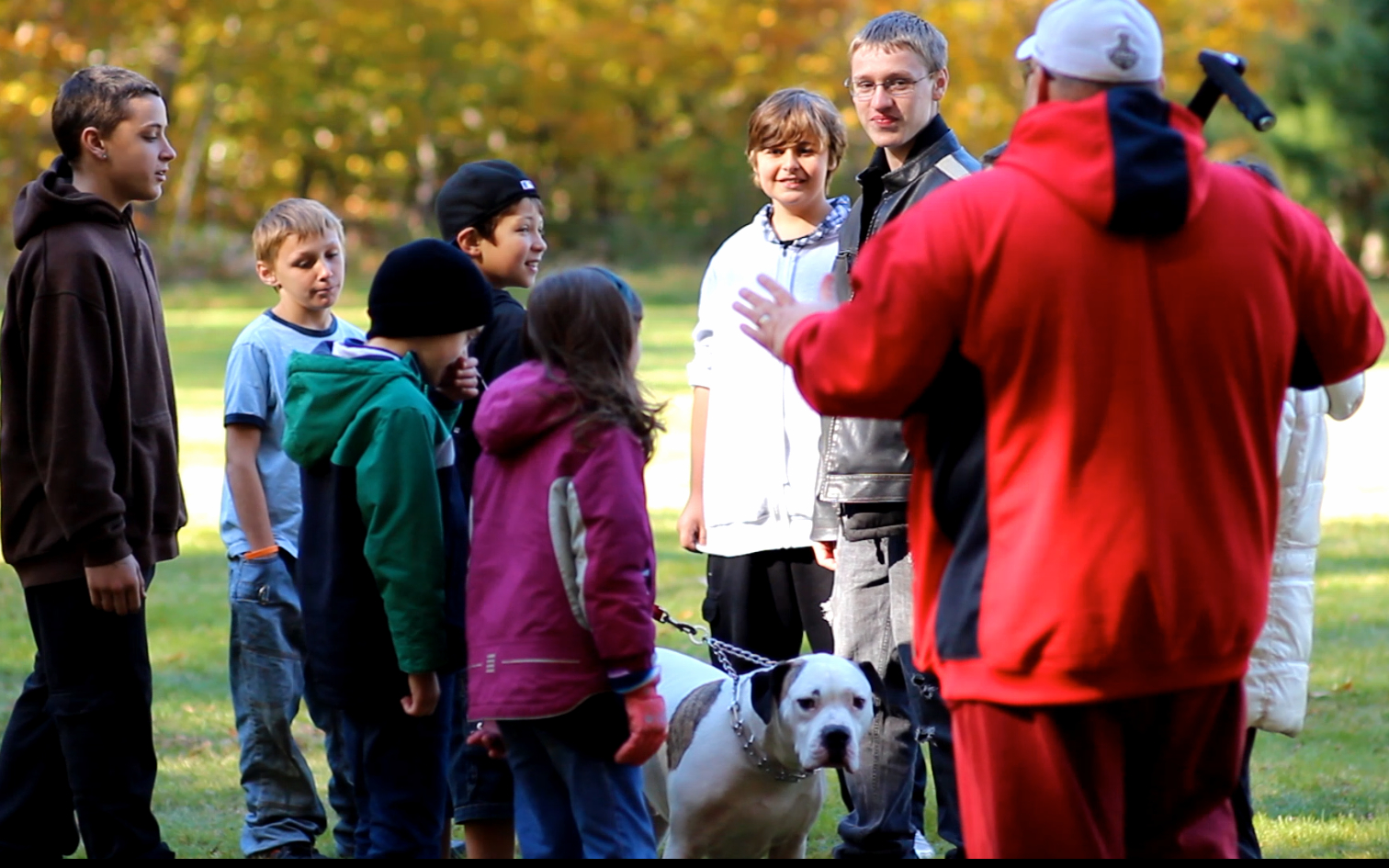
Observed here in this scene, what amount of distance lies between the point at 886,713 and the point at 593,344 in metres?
1.65

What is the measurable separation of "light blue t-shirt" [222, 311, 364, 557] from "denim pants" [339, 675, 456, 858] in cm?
134

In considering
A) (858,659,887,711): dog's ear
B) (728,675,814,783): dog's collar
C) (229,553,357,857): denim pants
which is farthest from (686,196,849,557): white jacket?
(229,553,357,857): denim pants

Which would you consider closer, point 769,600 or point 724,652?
point 724,652

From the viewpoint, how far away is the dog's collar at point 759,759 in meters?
4.39

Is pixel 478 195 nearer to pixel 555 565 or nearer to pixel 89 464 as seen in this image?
pixel 89 464

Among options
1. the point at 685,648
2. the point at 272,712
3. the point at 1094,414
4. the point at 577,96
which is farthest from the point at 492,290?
the point at 577,96

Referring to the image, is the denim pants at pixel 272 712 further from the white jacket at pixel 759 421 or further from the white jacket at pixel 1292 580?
the white jacket at pixel 1292 580

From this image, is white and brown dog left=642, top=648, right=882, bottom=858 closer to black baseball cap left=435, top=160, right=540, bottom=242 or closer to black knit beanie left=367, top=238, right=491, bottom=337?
black knit beanie left=367, top=238, right=491, bottom=337

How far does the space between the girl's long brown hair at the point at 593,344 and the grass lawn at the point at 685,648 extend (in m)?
2.18

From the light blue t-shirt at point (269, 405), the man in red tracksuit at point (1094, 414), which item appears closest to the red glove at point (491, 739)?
the man in red tracksuit at point (1094, 414)

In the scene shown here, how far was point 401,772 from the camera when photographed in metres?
Result: 4.04

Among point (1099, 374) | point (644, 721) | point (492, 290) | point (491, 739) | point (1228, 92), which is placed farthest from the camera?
point (492, 290)

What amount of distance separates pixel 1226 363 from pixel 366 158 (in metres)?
48.7

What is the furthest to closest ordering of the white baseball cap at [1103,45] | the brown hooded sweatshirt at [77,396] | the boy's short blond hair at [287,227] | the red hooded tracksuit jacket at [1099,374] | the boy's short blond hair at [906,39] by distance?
1. the boy's short blond hair at [287,227]
2. the boy's short blond hair at [906,39]
3. the brown hooded sweatshirt at [77,396]
4. the white baseball cap at [1103,45]
5. the red hooded tracksuit jacket at [1099,374]
